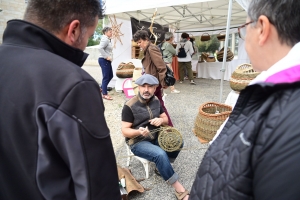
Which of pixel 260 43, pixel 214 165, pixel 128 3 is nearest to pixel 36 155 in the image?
pixel 214 165

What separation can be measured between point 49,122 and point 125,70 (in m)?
5.65

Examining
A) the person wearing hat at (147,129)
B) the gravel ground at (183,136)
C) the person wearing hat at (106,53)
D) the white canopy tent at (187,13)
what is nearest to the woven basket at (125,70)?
the person wearing hat at (106,53)

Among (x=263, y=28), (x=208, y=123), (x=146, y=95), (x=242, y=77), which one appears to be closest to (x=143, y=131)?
(x=146, y=95)

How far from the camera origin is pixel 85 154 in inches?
27.6

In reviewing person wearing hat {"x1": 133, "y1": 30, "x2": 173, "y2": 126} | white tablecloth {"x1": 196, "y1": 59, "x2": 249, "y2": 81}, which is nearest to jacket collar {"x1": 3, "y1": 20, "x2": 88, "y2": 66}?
person wearing hat {"x1": 133, "y1": 30, "x2": 173, "y2": 126}

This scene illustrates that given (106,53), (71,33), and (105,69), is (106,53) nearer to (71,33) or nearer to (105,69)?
(105,69)

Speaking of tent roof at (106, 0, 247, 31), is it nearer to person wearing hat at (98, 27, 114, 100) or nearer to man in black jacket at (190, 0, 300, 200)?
person wearing hat at (98, 27, 114, 100)

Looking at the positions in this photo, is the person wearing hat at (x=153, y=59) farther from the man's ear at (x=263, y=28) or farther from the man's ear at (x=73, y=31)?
the man's ear at (x=263, y=28)

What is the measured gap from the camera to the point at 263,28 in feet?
2.14

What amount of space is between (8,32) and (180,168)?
2554 mm

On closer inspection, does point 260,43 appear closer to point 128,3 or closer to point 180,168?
point 180,168

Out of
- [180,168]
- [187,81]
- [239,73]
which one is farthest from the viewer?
[187,81]

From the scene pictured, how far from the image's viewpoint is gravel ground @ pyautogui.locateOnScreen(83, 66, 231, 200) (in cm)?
244

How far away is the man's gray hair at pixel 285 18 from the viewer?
1.95ft
